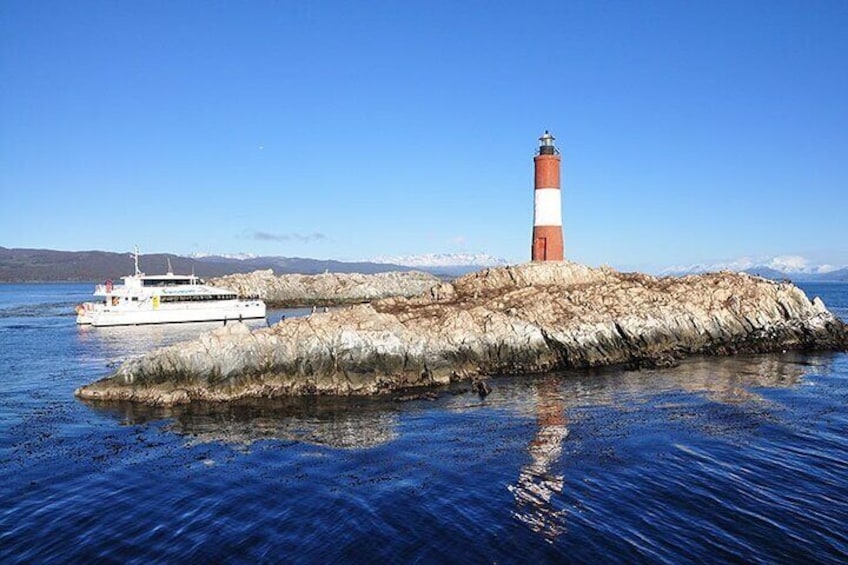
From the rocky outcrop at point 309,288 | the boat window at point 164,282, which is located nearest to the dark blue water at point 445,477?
the boat window at point 164,282

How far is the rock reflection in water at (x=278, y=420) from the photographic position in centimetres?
2698

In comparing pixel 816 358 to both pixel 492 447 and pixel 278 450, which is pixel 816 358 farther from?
pixel 278 450

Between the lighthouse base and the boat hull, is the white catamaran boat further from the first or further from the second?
the lighthouse base

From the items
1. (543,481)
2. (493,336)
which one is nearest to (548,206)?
(493,336)

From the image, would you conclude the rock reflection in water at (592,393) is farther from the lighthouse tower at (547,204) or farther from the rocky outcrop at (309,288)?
the rocky outcrop at (309,288)

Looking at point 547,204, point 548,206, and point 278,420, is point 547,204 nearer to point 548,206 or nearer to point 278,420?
point 548,206

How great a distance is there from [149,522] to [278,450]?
7188 mm

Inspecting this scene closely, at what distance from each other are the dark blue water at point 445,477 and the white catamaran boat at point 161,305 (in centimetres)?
4585

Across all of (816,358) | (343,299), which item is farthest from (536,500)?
(343,299)

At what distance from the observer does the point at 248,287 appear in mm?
124312

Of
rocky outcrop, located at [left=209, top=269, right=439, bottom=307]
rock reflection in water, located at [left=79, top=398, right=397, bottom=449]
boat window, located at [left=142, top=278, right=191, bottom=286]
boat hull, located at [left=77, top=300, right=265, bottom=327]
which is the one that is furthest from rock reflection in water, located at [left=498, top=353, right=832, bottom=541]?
rocky outcrop, located at [left=209, top=269, right=439, bottom=307]

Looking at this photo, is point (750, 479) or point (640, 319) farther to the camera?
point (640, 319)

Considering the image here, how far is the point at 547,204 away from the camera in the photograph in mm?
57125

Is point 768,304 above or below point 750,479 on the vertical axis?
above
